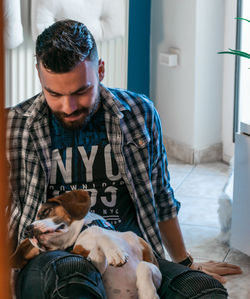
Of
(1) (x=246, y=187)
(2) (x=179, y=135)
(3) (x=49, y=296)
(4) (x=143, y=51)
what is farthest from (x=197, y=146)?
(3) (x=49, y=296)

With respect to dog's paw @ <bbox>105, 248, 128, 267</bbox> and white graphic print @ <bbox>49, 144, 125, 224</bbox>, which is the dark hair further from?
dog's paw @ <bbox>105, 248, 128, 267</bbox>

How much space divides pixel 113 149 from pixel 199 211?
129 centimetres

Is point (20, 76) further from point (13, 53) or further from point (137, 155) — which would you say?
point (137, 155)

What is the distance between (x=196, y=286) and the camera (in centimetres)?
109

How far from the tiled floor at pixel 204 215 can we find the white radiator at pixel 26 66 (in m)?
0.61

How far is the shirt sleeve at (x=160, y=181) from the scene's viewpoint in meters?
1.32

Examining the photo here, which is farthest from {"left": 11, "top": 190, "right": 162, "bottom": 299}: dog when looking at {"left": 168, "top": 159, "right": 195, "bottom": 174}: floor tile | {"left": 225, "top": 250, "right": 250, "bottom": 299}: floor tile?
{"left": 168, "top": 159, "right": 195, "bottom": 174}: floor tile

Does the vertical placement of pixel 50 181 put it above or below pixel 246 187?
above

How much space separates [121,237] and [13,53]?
1.82 meters

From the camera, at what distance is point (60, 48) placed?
1135 millimetres

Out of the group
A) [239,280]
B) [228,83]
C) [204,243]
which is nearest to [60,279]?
[239,280]

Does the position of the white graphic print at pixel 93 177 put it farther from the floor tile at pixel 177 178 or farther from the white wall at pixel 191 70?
the white wall at pixel 191 70

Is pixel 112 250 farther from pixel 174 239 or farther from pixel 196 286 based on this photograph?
pixel 174 239

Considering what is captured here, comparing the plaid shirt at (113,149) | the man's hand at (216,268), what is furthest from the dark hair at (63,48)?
the man's hand at (216,268)
